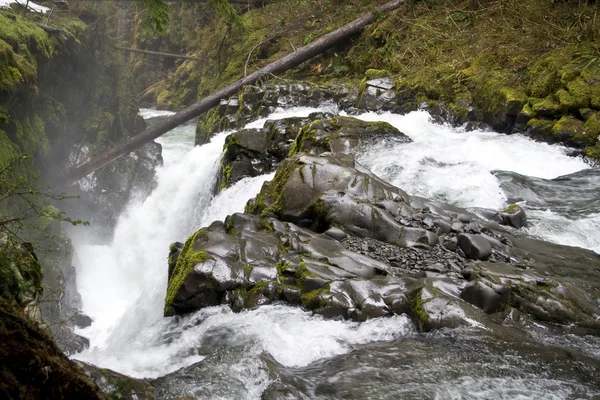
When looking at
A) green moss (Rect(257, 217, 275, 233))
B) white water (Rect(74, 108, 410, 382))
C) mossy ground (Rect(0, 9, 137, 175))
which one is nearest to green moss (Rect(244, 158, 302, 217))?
green moss (Rect(257, 217, 275, 233))

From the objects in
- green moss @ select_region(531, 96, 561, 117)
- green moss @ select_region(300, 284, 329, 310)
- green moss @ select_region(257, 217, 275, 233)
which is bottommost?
green moss @ select_region(300, 284, 329, 310)

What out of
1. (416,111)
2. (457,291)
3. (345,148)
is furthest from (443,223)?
(416,111)

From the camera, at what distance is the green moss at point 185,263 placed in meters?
4.85

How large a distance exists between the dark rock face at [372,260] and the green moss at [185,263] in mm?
17

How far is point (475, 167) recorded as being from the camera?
784cm

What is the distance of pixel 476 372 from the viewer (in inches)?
139

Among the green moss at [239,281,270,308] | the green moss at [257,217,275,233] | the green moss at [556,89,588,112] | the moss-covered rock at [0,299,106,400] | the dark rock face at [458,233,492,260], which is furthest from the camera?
the green moss at [556,89,588,112]

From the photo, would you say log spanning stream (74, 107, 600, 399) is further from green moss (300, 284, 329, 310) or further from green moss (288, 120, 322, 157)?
green moss (288, 120, 322, 157)

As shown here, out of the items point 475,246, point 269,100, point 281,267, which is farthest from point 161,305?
point 269,100

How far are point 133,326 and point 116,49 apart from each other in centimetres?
1214

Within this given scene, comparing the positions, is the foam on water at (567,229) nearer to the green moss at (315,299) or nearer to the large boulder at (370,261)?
the large boulder at (370,261)

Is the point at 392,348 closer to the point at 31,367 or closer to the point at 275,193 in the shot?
the point at 31,367

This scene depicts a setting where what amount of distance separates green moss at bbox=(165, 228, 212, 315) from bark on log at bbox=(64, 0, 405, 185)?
27.1 ft

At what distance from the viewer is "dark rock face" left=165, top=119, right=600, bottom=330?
4379 millimetres
